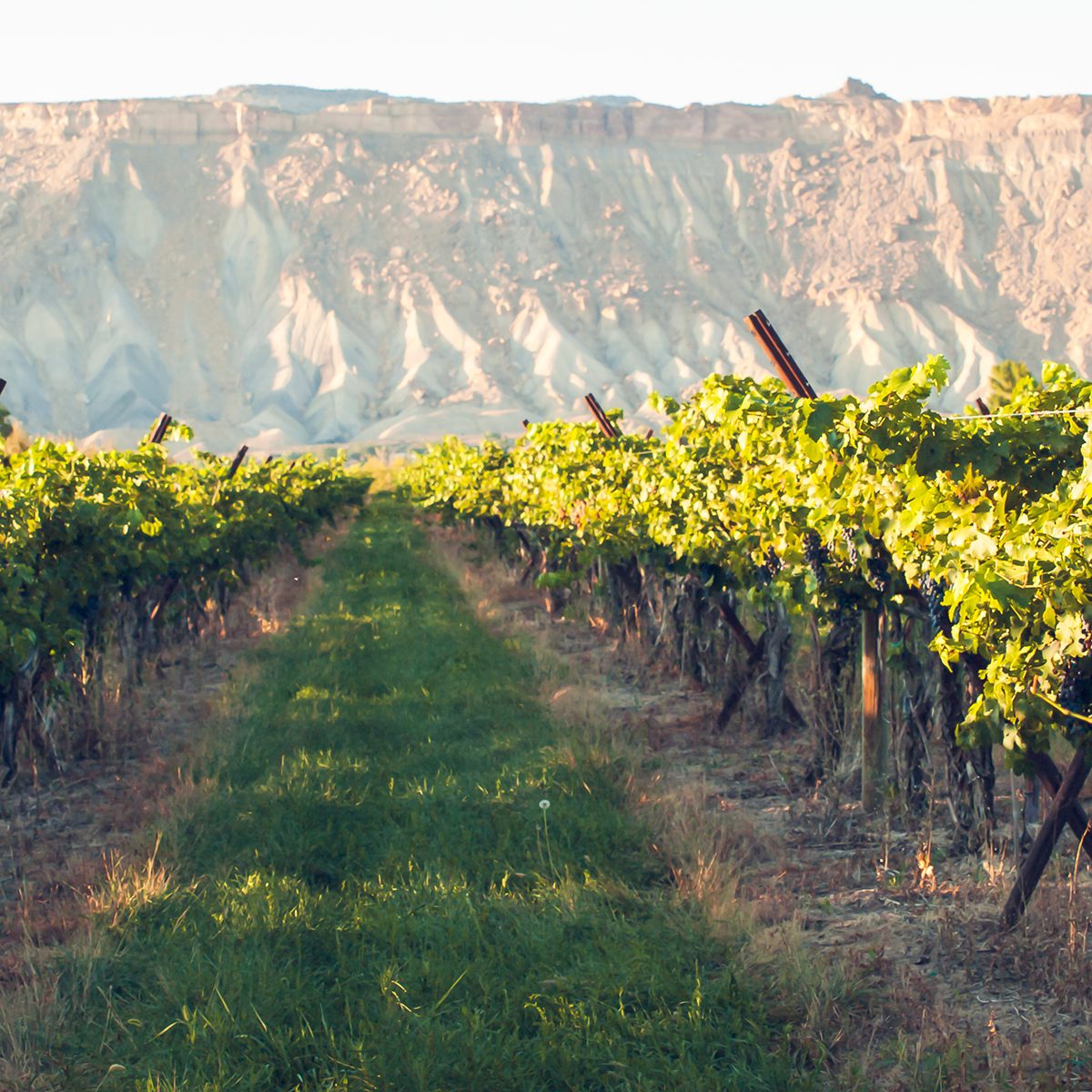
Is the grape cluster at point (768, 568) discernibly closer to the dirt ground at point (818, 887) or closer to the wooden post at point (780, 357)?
the dirt ground at point (818, 887)

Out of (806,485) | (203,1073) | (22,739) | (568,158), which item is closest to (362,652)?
(22,739)

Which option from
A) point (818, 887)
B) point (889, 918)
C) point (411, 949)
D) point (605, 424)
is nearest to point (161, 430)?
point (605, 424)

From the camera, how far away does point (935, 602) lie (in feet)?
18.9

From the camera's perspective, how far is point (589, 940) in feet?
17.7

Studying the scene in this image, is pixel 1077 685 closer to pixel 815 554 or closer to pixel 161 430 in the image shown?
pixel 815 554

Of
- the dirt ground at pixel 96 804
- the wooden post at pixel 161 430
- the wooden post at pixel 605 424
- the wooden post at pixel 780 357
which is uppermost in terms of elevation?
the wooden post at pixel 780 357

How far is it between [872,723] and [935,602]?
5.66ft

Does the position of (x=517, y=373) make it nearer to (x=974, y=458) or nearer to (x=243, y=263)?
(x=243, y=263)

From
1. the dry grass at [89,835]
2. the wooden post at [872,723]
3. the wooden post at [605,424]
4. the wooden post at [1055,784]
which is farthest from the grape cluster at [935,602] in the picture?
the wooden post at [605,424]

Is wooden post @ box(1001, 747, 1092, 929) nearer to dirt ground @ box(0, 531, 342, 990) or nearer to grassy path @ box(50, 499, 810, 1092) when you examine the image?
grassy path @ box(50, 499, 810, 1092)

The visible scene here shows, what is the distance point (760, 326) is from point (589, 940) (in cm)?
321

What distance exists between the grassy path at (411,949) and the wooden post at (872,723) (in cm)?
140

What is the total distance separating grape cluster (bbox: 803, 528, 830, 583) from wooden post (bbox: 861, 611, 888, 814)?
439mm

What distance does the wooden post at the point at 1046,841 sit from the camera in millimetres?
4988
